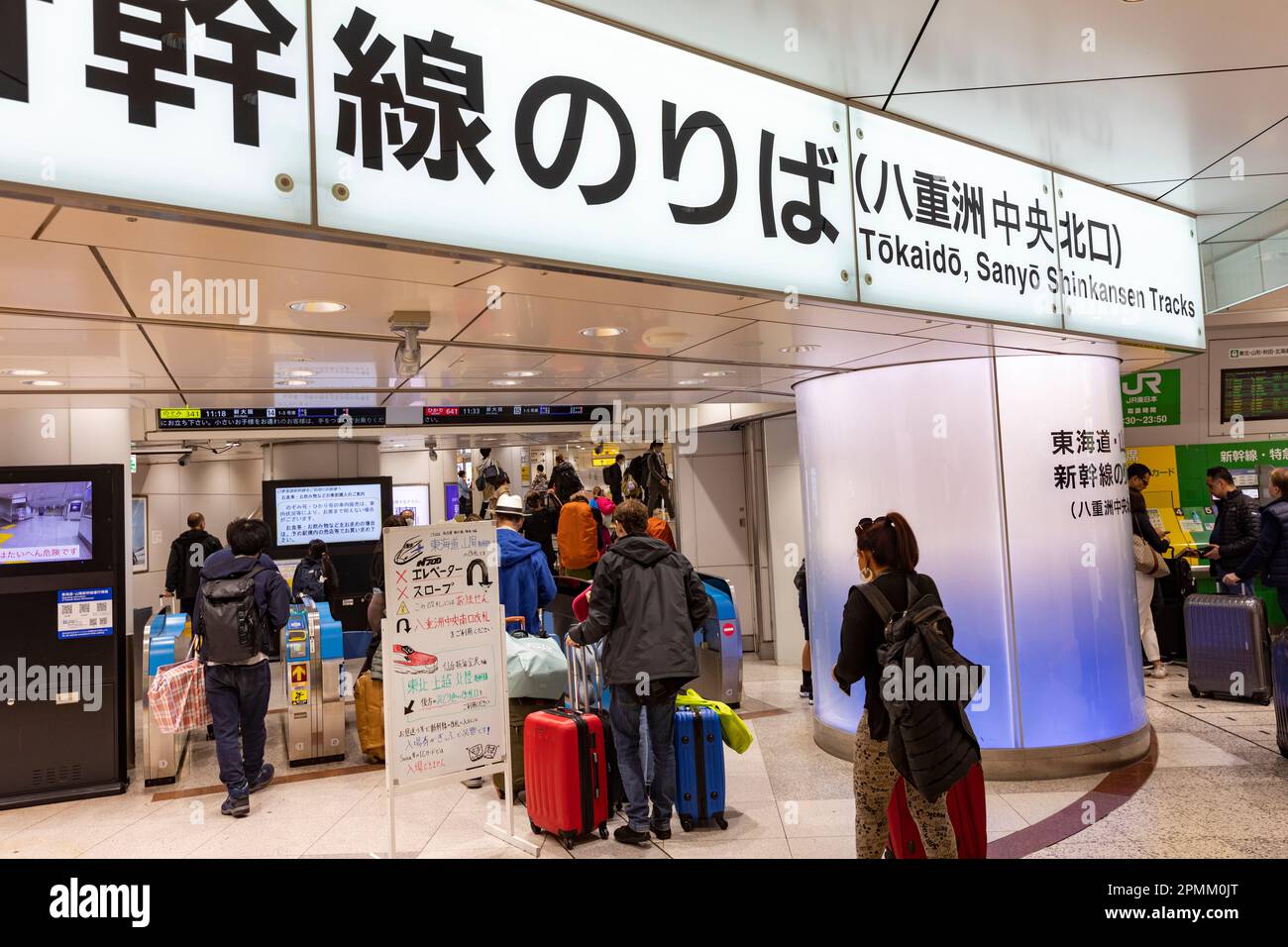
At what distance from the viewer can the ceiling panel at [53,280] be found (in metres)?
2.46

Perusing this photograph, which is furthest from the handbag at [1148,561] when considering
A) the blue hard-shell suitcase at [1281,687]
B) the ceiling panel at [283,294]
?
the ceiling panel at [283,294]

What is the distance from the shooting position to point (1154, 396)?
9281mm

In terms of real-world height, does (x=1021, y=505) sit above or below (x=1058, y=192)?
below

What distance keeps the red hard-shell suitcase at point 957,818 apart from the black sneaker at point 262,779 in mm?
4132

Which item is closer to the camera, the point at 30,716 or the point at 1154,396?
the point at 30,716

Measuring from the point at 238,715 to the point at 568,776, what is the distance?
7.77ft

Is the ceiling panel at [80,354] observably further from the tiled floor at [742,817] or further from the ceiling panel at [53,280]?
the tiled floor at [742,817]

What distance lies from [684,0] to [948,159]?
5.59 ft

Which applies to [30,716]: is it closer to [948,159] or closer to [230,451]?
[948,159]

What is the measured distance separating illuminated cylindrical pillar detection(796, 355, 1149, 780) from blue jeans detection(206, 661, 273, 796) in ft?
12.6

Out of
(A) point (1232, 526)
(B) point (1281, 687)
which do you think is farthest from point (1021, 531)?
(A) point (1232, 526)

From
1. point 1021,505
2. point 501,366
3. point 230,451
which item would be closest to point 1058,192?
Answer: point 1021,505
